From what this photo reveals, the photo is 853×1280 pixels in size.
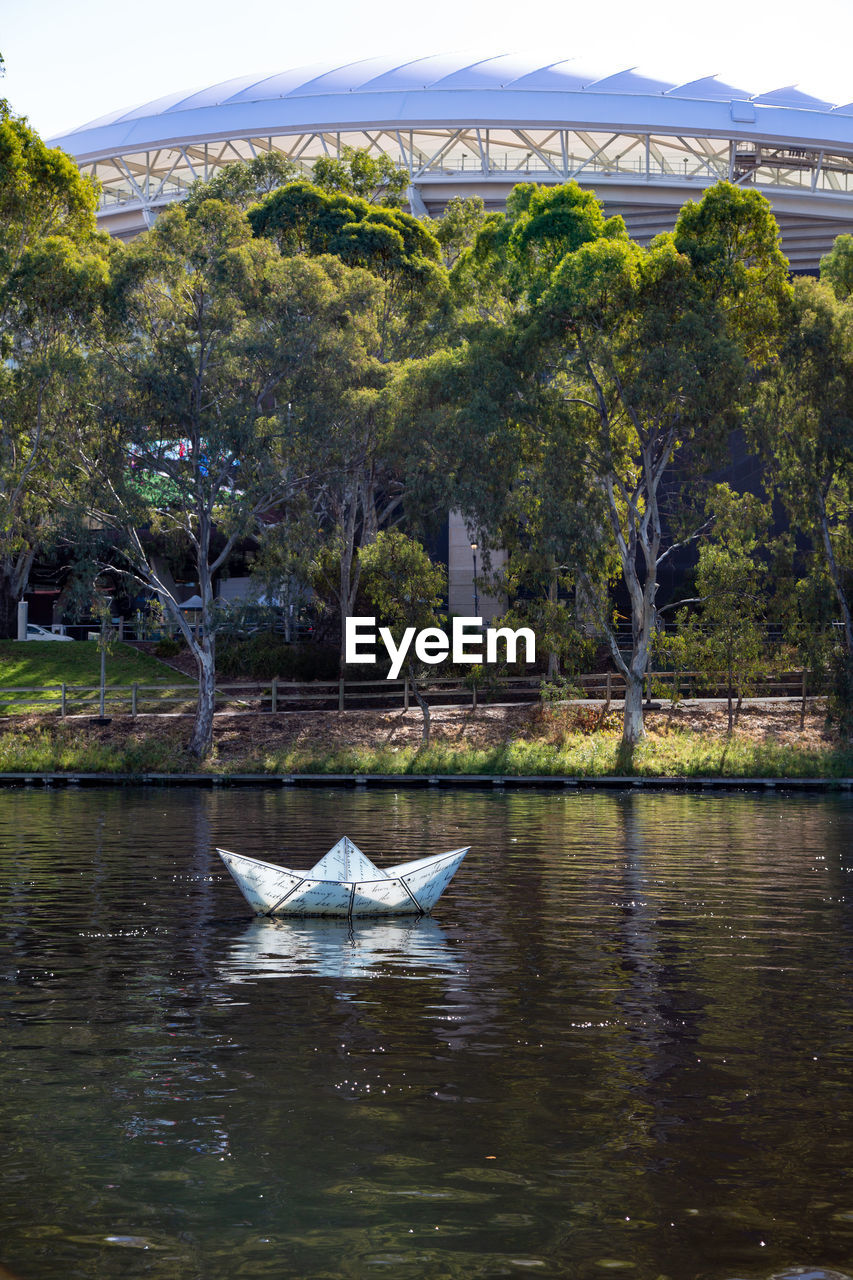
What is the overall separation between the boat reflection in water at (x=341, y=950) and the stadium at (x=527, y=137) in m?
53.3

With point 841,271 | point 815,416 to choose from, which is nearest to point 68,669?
point 815,416

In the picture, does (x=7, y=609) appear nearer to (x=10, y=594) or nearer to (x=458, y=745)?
(x=10, y=594)

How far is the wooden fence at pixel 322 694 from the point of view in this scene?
48688 millimetres

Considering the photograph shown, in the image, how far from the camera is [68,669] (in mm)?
56688

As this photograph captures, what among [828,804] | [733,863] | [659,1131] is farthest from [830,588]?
[659,1131]

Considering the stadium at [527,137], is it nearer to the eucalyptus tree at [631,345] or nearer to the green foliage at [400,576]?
the eucalyptus tree at [631,345]

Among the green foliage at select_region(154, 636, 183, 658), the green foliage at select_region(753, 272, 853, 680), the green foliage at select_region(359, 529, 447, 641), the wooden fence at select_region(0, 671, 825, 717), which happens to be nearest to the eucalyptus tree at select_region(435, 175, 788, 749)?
the green foliage at select_region(753, 272, 853, 680)

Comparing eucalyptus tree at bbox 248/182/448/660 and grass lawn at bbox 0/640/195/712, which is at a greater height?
eucalyptus tree at bbox 248/182/448/660

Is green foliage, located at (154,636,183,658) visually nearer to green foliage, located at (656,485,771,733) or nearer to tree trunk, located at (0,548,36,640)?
tree trunk, located at (0,548,36,640)

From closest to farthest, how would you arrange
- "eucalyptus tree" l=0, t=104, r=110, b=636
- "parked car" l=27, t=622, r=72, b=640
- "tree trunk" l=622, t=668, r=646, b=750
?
"tree trunk" l=622, t=668, r=646, b=750 < "eucalyptus tree" l=0, t=104, r=110, b=636 < "parked car" l=27, t=622, r=72, b=640

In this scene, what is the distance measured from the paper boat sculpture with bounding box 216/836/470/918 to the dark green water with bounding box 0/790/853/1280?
13.5 inches

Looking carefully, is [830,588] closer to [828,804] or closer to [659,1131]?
[828,804]

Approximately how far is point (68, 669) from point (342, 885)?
134 ft

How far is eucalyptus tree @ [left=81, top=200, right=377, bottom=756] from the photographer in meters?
43.0
